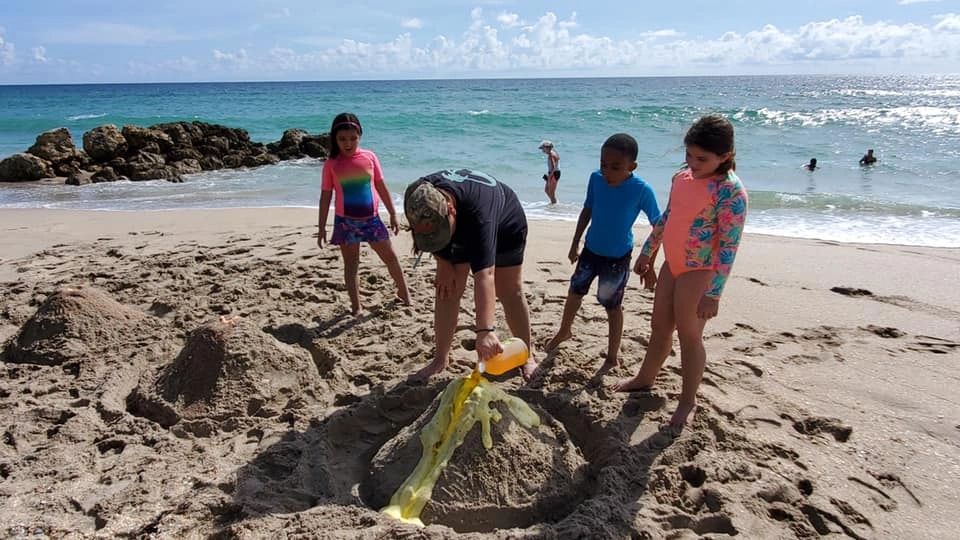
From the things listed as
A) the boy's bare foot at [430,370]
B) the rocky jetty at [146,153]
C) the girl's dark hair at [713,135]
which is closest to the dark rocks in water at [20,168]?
the rocky jetty at [146,153]

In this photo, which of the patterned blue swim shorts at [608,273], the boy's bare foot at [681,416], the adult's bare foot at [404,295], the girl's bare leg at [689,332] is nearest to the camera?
the girl's bare leg at [689,332]

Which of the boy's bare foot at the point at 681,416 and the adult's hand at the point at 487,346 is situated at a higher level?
the adult's hand at the point at 487,346

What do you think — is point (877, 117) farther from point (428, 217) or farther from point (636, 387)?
point (428, 217)

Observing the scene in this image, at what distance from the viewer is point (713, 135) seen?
2.45 meters

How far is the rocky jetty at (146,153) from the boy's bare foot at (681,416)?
472 inches

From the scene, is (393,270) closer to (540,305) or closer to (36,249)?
(540,305)

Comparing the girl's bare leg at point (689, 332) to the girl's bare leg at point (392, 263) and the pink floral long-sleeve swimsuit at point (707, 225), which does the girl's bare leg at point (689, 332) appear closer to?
the pink floral long-sleeve swimsuit at point (707, 225)

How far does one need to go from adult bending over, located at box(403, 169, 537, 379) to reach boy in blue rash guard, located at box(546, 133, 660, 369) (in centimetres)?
37

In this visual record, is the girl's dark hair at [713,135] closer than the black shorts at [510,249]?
Yes

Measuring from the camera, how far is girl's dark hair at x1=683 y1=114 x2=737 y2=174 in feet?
8.01

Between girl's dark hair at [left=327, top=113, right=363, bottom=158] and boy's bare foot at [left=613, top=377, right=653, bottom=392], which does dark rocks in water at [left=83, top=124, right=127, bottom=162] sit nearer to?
girl's dark hair at [left=327, top=113, right=363, bottom=158]

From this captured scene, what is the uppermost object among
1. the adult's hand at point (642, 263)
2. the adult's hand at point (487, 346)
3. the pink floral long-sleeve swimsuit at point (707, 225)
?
the pink floral long-sleeve swimsuit at point (707, 225)

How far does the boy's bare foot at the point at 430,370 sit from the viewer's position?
334cm

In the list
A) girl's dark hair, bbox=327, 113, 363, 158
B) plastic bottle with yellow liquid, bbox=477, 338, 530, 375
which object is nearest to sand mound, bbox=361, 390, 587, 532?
plastic bottle with yellow liquid, bbox=477, 338, 530, 375
